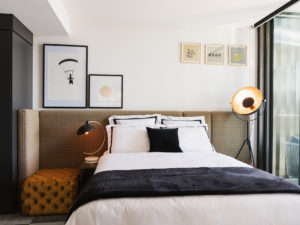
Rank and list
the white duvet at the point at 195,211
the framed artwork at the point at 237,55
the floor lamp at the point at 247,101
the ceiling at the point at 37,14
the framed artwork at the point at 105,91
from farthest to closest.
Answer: the framed artwork at the point at 237,55
the framed artwork at the point at 105,91
the floor lamp at the point at 247,101
the ceiling at the point at 37,14
the white duvet at the point at 195,211

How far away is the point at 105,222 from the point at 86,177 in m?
1.60

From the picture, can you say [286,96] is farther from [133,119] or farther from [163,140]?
[133,119]

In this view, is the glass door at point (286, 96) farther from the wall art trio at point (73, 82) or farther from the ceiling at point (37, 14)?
the ceiling at point (37, 14)

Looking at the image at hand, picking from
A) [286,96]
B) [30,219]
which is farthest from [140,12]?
[30,219]

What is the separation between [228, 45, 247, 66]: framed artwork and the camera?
383 cm

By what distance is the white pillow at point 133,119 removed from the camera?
3328 millimetres

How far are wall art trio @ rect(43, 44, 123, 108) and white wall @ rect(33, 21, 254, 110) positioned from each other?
97 mm

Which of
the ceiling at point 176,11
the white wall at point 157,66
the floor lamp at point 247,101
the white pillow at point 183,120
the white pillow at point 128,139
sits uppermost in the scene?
the ceiling at point 176,11

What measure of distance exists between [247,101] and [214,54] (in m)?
0.92

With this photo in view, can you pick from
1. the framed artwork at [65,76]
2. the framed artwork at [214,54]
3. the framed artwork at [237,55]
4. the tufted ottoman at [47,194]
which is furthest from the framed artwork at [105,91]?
the framed artwork at [237,55]

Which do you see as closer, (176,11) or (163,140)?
(163,140)

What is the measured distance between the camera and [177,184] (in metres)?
1.72

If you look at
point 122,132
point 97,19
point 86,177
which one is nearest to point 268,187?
point 122,132

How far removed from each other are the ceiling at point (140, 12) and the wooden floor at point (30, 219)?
2.32 metres
